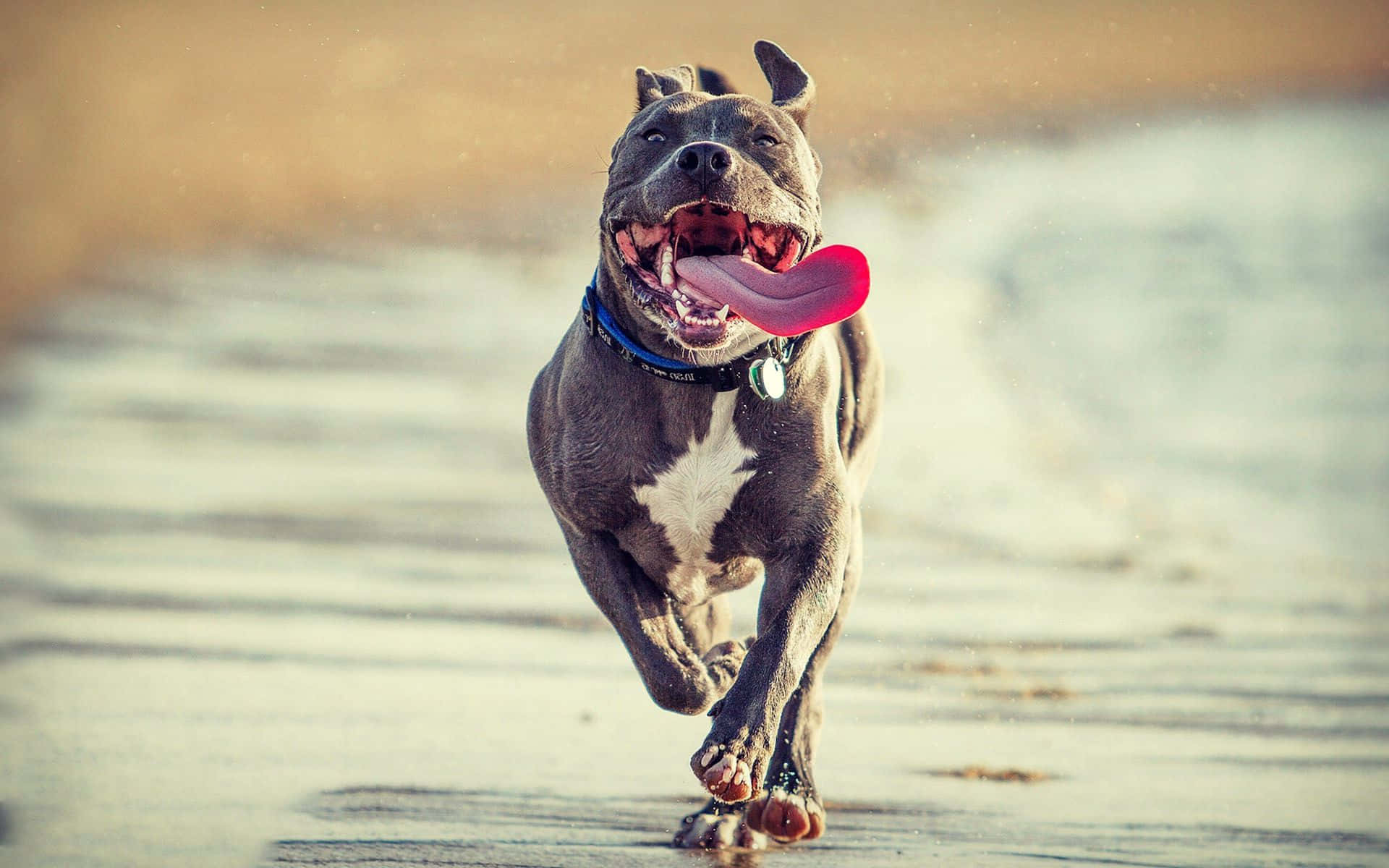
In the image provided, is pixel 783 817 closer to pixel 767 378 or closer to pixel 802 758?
pixel 802 758

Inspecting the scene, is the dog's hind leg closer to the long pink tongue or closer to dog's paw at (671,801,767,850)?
dog's paw at (671,801,767,850)

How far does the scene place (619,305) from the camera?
4.49m

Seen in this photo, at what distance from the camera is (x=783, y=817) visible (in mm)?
5055

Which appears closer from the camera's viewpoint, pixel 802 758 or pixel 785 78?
pixel 785 78

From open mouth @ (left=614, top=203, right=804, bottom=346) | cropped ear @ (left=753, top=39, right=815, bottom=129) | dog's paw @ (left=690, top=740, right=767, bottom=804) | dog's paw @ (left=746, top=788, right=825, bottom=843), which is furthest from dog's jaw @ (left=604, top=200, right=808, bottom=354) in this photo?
dog's paw @ (left=746, top=788, right=825, bottom=843)

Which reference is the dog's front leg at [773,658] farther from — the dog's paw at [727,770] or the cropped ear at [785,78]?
the cropped ear at [785,78]

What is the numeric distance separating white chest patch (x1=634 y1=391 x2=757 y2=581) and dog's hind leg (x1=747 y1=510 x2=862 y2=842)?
0.58m

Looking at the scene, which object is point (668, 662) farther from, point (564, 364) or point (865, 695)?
point (865, 695)

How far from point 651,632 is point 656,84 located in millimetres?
1474

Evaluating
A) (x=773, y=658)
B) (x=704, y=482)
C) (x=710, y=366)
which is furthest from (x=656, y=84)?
(x=773, y=658)

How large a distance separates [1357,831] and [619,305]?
2.91 metres

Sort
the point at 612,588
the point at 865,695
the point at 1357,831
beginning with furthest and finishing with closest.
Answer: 1. the point at 865,695
2. the point at 1357,831
3. the point at 612,588

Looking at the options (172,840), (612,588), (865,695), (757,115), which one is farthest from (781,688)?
(865,695)

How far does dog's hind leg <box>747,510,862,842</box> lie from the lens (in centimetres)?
507
